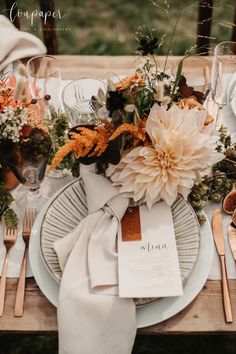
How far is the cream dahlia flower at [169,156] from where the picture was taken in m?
1.04

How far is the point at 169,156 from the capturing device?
105 centimetres

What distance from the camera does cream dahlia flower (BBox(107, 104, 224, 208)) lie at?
3.42 feet

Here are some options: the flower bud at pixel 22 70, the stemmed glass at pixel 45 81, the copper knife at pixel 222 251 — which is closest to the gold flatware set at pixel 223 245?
the copper knife at pixel 222 251

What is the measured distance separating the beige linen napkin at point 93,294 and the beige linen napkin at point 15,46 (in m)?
0.77

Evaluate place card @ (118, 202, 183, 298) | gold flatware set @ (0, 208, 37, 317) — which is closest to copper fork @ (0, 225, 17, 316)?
gold flatware set @ (0, 208, 37, 317)

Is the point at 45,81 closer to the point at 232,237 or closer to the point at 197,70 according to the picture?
the point at 197,70

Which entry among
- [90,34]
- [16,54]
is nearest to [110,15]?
A: [90,34]

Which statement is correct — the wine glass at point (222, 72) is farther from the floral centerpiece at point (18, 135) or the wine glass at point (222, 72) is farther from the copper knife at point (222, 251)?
the floral centerpiece at point (18, 135)

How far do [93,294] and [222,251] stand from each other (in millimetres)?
335

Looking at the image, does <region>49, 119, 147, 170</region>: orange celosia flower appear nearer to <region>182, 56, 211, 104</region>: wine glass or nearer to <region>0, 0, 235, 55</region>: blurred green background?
<region>182, 56, 211, 104</region>: wine glass

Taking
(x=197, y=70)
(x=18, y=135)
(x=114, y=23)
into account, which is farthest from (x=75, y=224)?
(x=114, y=23)

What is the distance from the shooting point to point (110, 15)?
3146 mm

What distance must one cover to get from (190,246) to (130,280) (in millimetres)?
169

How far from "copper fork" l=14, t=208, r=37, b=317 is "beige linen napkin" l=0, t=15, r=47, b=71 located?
0.63 m
